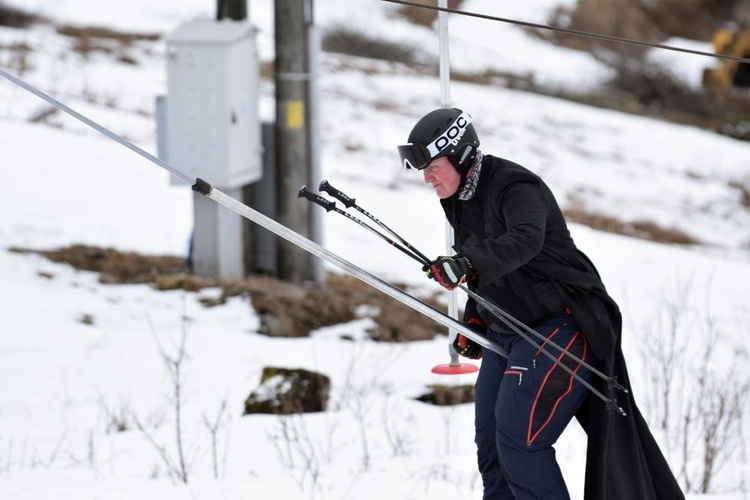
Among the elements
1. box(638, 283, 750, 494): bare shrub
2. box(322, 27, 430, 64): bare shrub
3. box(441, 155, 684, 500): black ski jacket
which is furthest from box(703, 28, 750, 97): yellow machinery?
box(441, 155, 684, 500): black ski jacket

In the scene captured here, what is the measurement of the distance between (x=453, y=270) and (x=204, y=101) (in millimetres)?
5095

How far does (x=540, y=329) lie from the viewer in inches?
143

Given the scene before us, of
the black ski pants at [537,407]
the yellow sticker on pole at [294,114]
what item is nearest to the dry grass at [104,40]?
the yellow sticker on pole at [294,114]

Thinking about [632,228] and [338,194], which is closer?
[338,194]

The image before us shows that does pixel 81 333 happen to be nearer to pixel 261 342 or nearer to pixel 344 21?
pixel 261 342

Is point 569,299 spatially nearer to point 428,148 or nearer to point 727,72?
point 428,148

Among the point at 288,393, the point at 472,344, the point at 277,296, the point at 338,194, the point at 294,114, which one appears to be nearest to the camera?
the point at 338,194

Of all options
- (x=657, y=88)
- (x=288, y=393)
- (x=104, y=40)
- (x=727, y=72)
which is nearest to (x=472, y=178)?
(x=288, y=393)

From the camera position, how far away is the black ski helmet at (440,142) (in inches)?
140

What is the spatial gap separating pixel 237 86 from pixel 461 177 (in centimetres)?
480

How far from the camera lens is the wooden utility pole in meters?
8.56

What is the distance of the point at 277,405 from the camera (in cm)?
609

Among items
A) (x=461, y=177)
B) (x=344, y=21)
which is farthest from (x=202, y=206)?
(x=344, y=21)

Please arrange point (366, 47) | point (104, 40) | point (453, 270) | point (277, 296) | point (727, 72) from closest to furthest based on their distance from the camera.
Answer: point (453, 270) → point (277, 296) → point (104, 40) → point (366, 47) → point (727, 72)
